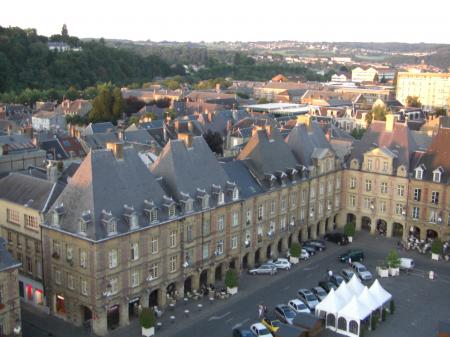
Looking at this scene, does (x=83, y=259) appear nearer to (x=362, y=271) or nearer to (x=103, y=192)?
(x=103, y=192)

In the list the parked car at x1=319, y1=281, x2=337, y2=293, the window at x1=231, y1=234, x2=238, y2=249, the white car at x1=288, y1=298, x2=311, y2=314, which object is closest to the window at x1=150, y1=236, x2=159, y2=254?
the window at x1=231, y1=234, x2=238, y2=249

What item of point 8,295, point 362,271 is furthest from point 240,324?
point 8,295

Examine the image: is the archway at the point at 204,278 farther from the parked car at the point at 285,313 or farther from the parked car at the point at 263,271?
the parked car at the point at 285,313

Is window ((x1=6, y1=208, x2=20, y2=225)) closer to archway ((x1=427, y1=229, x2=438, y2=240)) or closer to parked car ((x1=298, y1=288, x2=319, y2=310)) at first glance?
parked car ((x1=298, y1=288, x2=319, y2=310))

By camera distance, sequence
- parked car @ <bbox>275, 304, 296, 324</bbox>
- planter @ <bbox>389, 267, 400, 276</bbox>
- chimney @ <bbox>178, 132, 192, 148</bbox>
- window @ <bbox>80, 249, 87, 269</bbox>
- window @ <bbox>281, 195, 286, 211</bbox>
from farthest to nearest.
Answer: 1. window @ <bbox>281, 195, 286, 211</bbox>
2. planter @ <bbox>389, 267, 400, 276</bbox>
3. chimney @ <bbox>178, 132, 192, 148</bbox>
4. parked car @ <bbox>275, 304, 296, 324</bbox>
5. window @ <bbox>80, 249, 87, 269</bbox>

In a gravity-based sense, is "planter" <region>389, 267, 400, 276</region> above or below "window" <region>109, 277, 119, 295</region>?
below

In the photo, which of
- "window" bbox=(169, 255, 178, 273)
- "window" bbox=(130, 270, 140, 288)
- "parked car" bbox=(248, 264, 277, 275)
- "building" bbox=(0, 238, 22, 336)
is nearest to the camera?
"building" bbox=(0, 238, 22, 336)

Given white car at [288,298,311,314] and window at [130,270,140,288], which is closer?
window at [130,270,140,288]
